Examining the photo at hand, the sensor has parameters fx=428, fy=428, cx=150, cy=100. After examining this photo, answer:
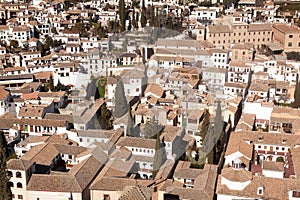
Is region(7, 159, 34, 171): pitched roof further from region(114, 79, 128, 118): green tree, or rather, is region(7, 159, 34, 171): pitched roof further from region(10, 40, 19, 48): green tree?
region(10, 40, 19, 48): green tree

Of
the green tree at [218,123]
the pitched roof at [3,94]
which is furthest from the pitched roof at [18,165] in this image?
the pitched roof at [3,94]

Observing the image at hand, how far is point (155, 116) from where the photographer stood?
7480 mm

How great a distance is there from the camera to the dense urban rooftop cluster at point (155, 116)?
19.4 feet

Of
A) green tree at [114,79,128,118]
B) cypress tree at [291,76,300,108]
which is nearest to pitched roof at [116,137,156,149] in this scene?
green tree at [114,79,128,118]

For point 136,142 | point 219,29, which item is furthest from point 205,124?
point 219,29

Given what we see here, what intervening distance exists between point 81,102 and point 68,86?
7.60ft

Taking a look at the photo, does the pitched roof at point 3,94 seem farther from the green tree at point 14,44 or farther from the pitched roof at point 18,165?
the green tree at point 14,44

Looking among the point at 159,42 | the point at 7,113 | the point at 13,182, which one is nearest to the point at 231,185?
the point at 13,182

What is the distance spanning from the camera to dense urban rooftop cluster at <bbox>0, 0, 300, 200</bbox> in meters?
5.92

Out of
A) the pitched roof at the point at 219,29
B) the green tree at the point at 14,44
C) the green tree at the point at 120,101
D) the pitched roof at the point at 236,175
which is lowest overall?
the pitched roof at the point at 236,175

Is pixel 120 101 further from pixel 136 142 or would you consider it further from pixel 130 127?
pixel 136 142

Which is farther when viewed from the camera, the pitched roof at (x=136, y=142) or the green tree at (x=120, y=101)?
the green tree at (x=120, y=101)

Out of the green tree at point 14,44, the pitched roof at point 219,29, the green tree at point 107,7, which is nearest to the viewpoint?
the pitched roof at point 219,29

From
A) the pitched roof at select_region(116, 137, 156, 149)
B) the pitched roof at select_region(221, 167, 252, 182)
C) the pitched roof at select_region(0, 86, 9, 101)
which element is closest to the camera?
the pitched roof at select_region(221, 167, 252, 182)
